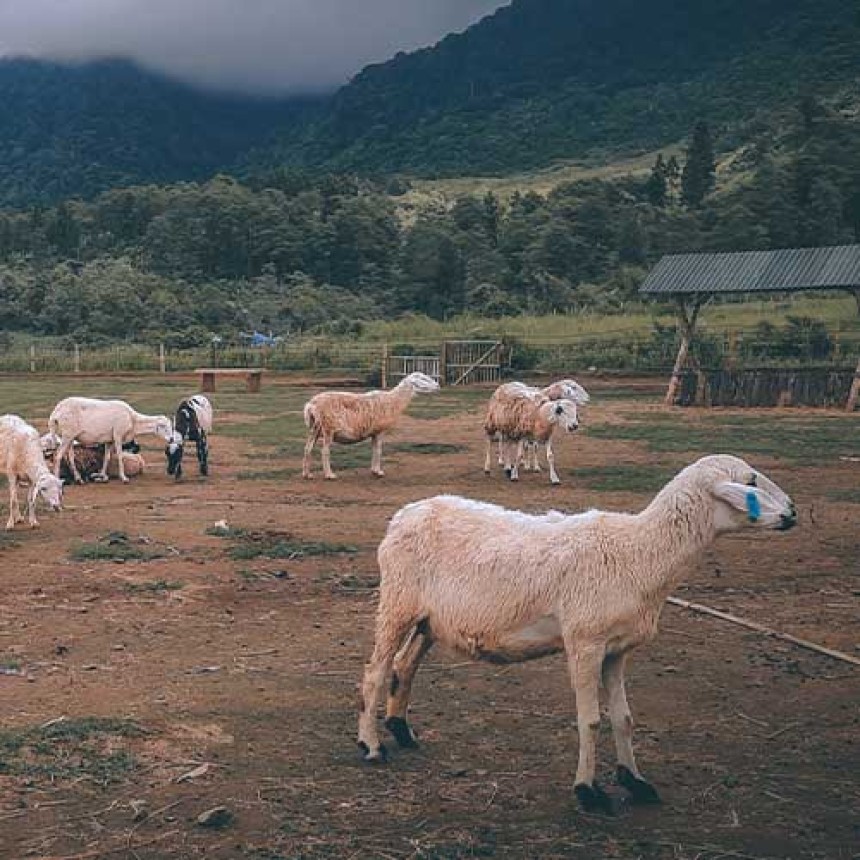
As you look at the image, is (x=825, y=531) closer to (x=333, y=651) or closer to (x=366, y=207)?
(x=333, y=651)

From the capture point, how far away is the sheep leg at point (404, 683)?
6.43 m

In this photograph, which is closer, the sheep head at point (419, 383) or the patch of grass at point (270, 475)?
the patch of grass at point (270, 475)

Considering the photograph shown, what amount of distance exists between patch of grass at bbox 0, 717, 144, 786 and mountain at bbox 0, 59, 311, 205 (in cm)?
13454

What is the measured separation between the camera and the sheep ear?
5879mm

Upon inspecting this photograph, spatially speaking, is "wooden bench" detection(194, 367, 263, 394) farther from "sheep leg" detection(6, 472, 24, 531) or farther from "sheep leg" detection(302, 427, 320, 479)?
"sheep leg" detection(6, 472, 24, 531)

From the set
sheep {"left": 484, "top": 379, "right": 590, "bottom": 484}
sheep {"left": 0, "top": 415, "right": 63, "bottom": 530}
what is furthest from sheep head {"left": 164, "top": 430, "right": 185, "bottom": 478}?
sheep {"left": 484, "top": 379, "right": 590, "bottom": 484}

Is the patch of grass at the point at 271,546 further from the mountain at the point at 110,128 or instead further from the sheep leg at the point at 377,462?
the mountain at the point at 110,128

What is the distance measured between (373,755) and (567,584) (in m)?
1.42

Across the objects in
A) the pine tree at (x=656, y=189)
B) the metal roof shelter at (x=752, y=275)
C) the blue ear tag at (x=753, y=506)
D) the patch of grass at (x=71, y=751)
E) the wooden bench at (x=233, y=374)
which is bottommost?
the wooden bench at (x=233, y=374)

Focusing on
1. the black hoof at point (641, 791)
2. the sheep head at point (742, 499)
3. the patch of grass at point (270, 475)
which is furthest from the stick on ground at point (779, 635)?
the patch of grass at point (270, 475)

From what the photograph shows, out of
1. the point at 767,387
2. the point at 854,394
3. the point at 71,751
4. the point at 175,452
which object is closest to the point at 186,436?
the point at 175,452

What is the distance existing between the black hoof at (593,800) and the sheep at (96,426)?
11881 millimetres

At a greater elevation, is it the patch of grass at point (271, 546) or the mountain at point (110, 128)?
the mountain at point (110, 128)

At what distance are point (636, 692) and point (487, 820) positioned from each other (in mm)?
2156
